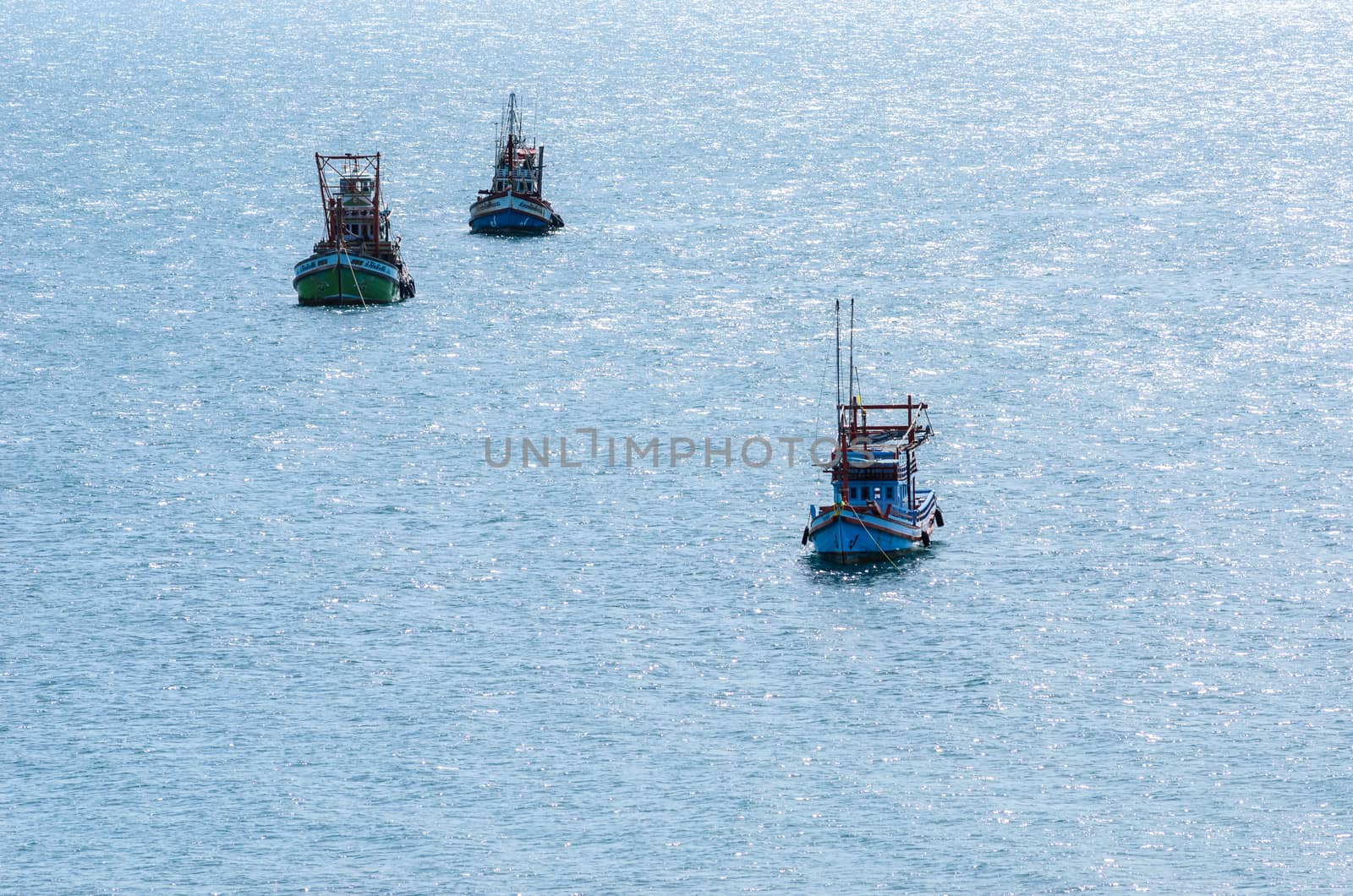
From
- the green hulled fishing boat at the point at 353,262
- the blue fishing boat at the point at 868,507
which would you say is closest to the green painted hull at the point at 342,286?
the green hulled fishing boat at the point at 353,262

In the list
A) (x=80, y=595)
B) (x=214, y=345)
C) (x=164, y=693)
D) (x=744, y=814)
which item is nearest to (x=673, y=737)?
(x=744, y=814)

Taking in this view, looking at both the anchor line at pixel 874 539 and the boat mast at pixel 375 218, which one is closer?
the anchor line at pixel 874 539

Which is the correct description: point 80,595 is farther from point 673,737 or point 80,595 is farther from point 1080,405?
point 1080,405

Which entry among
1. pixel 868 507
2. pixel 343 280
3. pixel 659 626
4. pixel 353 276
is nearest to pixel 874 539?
pixel 868 507

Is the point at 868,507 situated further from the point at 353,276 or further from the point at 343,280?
the point at 343,280

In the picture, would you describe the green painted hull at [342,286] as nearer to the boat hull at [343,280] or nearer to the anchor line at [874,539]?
the boat hull at [343,280]

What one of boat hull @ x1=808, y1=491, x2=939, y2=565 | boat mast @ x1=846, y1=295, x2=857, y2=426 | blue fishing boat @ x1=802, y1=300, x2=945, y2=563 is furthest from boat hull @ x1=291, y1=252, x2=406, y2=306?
boat hull @ x1=808, y1=491, x2=939, y2=565

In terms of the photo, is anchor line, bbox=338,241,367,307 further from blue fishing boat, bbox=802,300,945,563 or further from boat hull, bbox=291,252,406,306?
blue fishing boat, bbox=802,300,945,563
